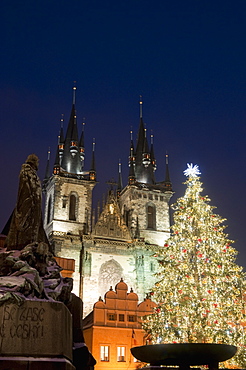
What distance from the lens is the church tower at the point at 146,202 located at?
144ft

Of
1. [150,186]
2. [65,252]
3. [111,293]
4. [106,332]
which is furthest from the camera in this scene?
[150,186]

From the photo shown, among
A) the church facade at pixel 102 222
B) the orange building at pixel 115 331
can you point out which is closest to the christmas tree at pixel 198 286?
the orange building at pixel 115 331

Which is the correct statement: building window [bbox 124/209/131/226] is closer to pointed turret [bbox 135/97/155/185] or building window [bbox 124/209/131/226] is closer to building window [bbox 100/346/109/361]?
pointed turret [bbox 135/97/155/185]

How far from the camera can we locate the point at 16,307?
21.4ft

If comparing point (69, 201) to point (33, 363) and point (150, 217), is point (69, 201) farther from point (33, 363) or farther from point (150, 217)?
→ point (33, 363)

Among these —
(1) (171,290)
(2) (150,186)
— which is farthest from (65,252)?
(1) (171,290)

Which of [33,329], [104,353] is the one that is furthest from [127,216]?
[33,329]

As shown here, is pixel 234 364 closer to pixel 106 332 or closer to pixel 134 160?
pixel 106 332

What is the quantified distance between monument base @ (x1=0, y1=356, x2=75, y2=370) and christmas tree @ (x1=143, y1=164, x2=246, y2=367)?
10.7 metres

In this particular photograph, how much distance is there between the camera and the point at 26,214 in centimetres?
847

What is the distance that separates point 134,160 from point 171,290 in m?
32.7

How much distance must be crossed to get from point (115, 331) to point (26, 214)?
1821 centimetres

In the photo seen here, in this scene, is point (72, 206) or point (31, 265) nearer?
point (31, 265)

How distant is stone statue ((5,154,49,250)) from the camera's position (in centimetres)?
830
